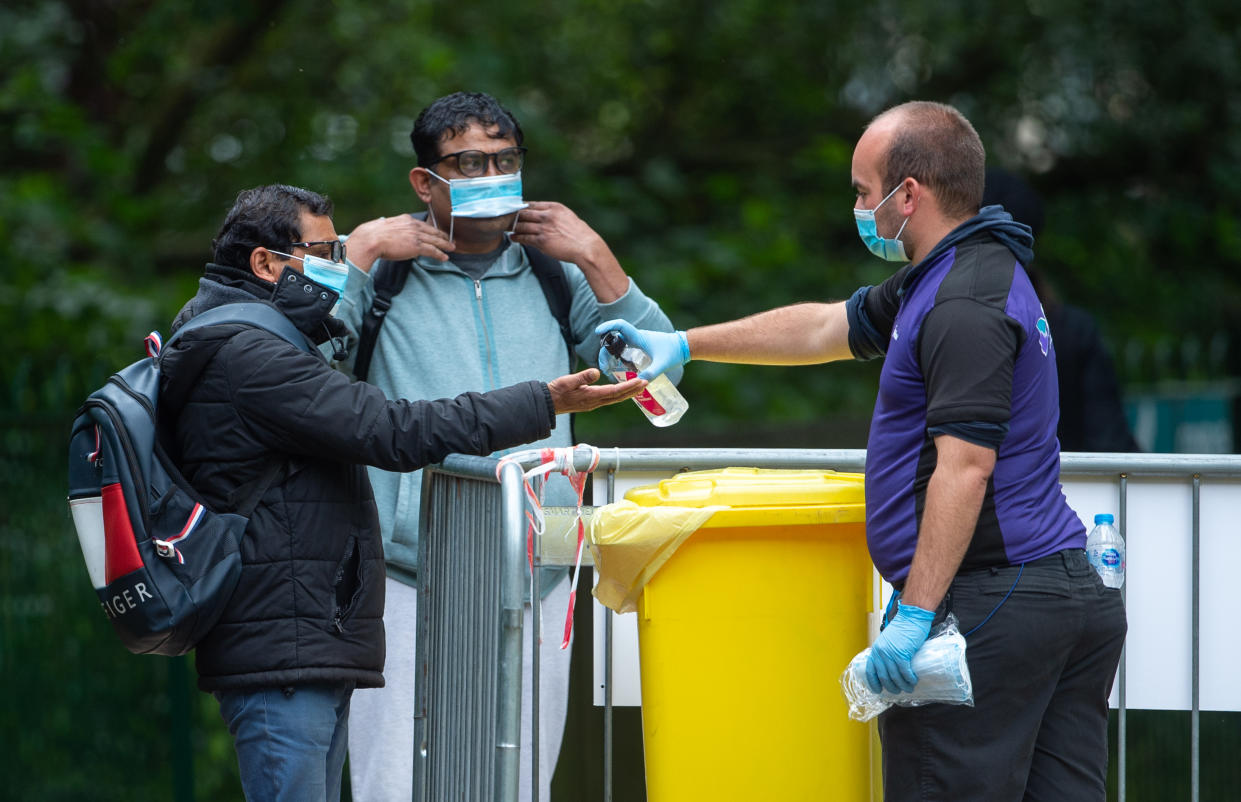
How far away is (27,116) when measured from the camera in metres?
7.82

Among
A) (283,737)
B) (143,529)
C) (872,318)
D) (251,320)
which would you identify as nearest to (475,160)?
(251,320)

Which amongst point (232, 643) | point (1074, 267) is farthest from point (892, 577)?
point (1074, 267)

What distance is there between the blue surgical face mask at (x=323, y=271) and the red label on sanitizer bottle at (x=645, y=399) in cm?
77

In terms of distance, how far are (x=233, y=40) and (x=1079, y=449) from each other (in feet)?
19.4

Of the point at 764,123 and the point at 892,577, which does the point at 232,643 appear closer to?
the point at 892,577

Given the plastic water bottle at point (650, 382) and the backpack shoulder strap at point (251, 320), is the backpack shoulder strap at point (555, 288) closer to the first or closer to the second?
the plastic water bottle at point (650, 382)

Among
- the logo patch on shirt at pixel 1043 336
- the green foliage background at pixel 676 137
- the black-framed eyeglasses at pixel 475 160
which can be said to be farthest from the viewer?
the green foliage background at pixel 676 137

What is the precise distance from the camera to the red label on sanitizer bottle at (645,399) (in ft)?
11.5

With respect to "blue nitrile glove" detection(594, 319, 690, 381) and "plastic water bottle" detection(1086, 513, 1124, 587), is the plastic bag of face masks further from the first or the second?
"blue nitrile glove" detection(594, 319, 690, 381)

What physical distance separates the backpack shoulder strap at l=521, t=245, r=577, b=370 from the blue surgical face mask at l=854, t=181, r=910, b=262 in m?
0.99

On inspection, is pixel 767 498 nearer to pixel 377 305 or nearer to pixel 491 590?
pixel 491 590

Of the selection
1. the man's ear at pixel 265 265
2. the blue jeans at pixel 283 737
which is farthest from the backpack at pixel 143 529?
the man's ear at pixel 265 265

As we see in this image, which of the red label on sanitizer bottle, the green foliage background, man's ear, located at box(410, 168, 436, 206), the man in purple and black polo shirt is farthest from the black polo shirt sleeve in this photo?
the green foliage background

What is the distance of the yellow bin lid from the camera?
3.00m
